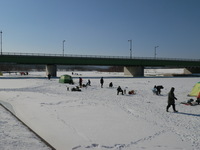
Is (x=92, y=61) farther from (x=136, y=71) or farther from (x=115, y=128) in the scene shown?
(x=115, y=128)

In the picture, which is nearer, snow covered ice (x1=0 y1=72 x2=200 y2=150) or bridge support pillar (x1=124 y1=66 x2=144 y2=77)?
snow covered ice (x1=0 y1=72 x2=200 y2=150)

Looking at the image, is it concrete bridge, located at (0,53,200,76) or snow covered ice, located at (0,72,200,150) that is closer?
snow covered ice, located at (0,72,200,150)

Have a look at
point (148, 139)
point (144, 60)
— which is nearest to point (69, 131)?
point (148, 139)

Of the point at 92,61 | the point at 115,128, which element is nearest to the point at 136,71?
the point at 92,61

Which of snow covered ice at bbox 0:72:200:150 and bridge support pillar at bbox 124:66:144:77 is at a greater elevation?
bridge support pillar at bbox 124:66:144:77

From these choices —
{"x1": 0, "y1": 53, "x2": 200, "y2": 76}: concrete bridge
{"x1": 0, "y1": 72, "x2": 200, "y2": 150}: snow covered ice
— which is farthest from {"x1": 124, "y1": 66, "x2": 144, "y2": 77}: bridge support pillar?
{"x1": 0, "y1": 72, "x2": 200, "y2": 150}: snow covered ice

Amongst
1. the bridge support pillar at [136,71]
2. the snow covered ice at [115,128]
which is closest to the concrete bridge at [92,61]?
the bridge support pillar at [136,71]

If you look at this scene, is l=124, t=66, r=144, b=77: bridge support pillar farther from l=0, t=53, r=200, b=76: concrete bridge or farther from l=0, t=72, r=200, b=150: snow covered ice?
l=0, t=72, r=200, b=150: snow covered ice

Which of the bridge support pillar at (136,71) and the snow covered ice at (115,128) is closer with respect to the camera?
the snow covered ice at (115,128)

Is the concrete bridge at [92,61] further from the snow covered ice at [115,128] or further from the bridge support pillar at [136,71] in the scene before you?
the snow covered ice at [115,128]

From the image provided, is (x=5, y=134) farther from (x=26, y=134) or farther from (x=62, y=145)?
(x=62, y=145)

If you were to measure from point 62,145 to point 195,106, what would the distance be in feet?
37.0

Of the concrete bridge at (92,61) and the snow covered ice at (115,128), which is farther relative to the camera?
the concrete bridge at (92,61)

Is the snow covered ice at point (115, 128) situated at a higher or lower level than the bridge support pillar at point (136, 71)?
lower
